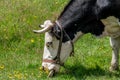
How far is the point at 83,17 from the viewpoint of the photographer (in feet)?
30.1

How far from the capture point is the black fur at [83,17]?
8.94 meters

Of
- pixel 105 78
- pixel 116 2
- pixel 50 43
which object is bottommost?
pixel 105 78

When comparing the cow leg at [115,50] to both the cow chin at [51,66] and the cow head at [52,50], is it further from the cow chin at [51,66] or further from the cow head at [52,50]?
the cow chin at [51,66]

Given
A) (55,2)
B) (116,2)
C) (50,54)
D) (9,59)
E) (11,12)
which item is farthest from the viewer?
(55,2)

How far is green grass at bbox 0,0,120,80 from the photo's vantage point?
9.38 metres

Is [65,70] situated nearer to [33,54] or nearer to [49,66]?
[49,66]

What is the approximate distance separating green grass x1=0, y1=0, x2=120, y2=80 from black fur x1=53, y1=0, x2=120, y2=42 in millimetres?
823

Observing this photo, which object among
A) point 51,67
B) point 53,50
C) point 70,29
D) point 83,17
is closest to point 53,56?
point 53,50

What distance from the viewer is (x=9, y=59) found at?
10.5 m

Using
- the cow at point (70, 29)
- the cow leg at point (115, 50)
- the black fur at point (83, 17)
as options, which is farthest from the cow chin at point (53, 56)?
the cow leg at point (115, 50)

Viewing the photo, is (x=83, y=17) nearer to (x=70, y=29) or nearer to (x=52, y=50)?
(x=70, y=29)

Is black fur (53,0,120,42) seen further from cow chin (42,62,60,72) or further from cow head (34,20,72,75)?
cow chin (42,62,60,72)

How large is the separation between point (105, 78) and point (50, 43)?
1.30 metres

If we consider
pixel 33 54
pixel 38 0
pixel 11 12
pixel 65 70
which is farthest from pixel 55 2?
Result: pixel 65 70
